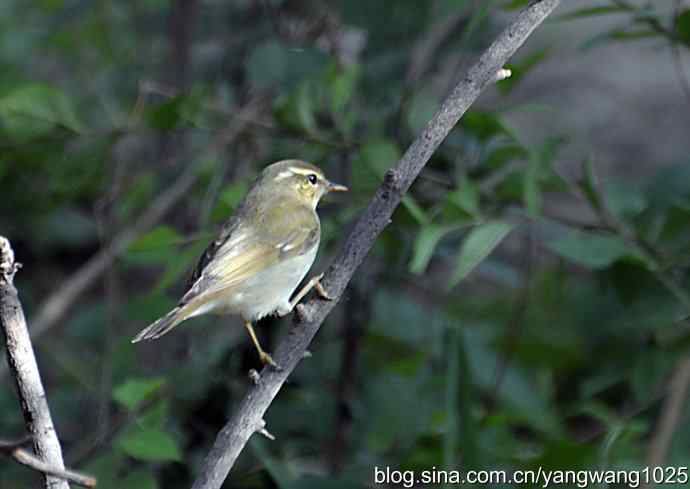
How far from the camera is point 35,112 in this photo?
2.84 meters

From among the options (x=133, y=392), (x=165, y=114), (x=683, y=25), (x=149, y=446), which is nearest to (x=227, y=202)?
(x=165, y=114)

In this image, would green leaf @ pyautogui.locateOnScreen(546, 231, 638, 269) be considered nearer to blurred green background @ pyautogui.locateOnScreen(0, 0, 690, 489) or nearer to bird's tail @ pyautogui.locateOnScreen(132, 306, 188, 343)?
blurred green background @ pyautogui.locateOnScreen(0, 0, 690, 489)

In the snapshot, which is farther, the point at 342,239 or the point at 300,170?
the point at 342,239

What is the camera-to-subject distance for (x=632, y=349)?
2.90 metres

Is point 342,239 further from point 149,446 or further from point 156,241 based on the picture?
point 149,446

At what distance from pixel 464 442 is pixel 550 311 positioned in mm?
1516

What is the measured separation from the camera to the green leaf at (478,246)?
2090 mm

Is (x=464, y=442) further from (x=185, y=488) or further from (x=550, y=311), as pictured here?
(x=550, y=311)

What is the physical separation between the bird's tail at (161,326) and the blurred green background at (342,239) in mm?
270

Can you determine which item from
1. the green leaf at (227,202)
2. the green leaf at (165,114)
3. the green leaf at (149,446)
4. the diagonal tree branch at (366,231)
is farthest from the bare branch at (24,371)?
the green leaf at (165,114)

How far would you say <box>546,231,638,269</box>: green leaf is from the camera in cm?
247

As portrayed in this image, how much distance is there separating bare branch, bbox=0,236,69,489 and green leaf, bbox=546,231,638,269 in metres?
1.34

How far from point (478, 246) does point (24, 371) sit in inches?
40.3

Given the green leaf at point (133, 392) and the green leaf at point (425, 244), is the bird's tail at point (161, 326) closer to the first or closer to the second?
the green leaf at point (133, 392)
